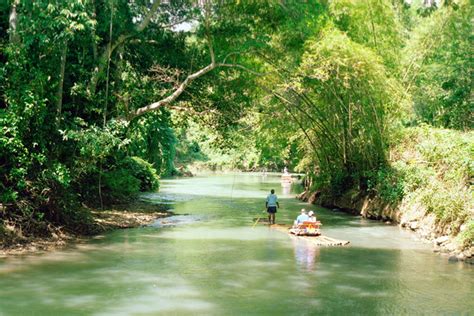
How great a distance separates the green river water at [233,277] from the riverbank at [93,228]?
460mm

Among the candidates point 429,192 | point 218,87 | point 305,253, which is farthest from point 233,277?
point 218,87

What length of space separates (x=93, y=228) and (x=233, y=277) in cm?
568

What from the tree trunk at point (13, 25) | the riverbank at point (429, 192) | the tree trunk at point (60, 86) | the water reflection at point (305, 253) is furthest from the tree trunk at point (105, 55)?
the riverbank at point (429, 192)

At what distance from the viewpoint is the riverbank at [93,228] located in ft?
36.2

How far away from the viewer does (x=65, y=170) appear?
38.7 feet

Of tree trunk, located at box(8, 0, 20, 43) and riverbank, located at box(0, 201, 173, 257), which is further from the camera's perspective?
tree trunk, located at box(8, 0, 20, 43)

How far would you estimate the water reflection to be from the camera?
1071 cm

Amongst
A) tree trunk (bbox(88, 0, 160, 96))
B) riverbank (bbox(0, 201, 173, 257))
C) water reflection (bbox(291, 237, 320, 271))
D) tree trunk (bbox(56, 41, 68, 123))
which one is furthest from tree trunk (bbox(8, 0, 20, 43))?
water reflection (bbox(291, 237, 320, 271))

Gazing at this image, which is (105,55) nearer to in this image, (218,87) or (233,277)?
(218,87)

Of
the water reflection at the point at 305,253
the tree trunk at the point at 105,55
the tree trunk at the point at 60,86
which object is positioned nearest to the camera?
the water reflection at the point at 305,253

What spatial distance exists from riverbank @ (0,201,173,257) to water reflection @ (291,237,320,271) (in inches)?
196

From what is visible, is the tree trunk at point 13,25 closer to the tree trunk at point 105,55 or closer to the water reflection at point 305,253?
the tree trunk at point 105,55

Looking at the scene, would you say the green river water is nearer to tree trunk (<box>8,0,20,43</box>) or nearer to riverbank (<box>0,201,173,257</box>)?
riverbank (<box>0,201,173,257</box>)

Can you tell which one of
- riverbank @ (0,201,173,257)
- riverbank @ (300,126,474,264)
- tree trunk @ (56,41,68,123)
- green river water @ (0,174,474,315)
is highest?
tree trunk @ (56,41,68,123)
